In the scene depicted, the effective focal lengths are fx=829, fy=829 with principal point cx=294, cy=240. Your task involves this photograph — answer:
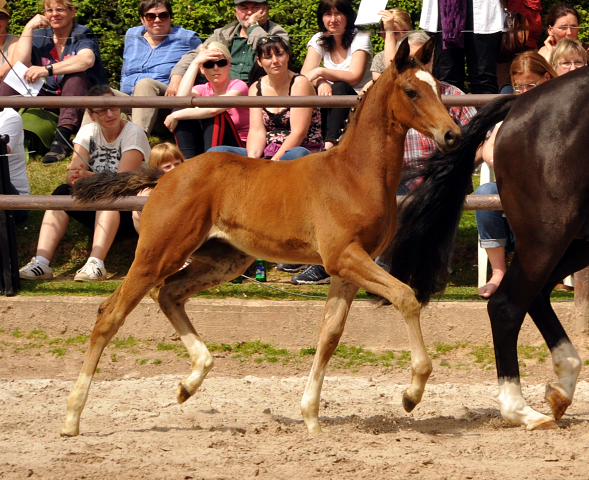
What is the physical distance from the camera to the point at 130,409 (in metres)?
4.79

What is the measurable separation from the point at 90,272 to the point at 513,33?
4.25 meters

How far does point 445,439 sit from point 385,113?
1.65 m

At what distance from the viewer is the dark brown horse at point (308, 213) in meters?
4.03

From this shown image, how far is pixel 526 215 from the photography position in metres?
4.29

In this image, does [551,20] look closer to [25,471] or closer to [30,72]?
[30,72]

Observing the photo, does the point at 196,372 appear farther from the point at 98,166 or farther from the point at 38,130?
the point at 38,130

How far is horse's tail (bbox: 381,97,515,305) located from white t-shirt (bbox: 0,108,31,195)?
3665mm

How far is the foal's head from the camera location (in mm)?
3871

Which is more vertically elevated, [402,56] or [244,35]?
[402,56]

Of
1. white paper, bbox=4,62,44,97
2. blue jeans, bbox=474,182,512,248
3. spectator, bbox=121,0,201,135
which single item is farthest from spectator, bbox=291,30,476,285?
white paper, bbox=4,62,44,97

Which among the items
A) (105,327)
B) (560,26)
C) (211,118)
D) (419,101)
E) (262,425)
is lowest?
(262,425)

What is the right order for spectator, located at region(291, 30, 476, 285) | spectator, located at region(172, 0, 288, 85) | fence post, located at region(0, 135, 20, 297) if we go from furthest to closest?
spectator, located at region(172, 0, 288, 85) → fence post, located at region(0, 135, 20, 297) → spectator, located at region(291, 30, 476, 285)

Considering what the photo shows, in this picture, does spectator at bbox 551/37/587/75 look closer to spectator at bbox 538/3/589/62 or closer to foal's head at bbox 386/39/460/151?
spectator at bbox 538/3/589/62

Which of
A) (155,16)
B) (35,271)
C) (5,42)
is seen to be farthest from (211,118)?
(5,42)
